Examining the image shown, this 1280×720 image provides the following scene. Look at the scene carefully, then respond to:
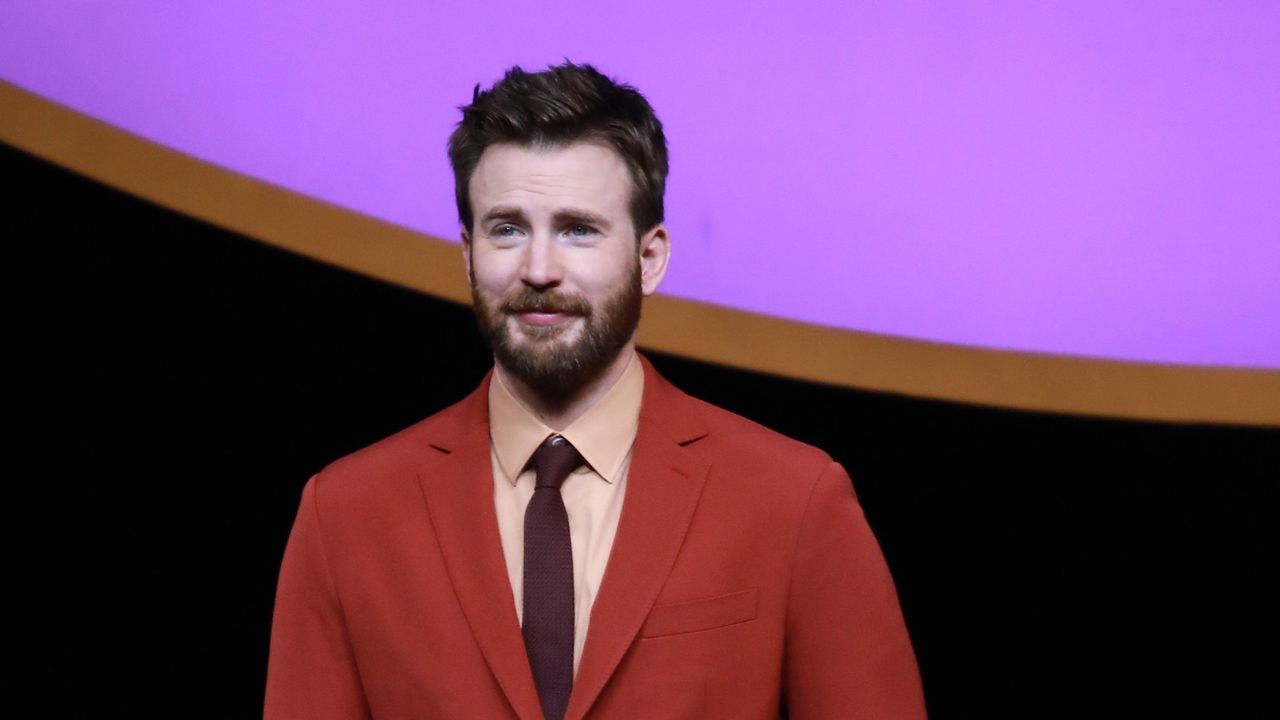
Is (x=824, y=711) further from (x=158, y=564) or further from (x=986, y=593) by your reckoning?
(x=158, y=564)

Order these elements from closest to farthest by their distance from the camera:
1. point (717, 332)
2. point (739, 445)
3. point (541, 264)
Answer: point (541, 264) < point (739, 445) < point (717, 332)

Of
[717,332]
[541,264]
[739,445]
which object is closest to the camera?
[541,264]

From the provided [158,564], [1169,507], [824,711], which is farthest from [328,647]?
[1169,507]

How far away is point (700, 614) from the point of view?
1.25 metres

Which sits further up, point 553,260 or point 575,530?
point 553,260

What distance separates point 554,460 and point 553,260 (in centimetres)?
17

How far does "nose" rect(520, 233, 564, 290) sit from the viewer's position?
4.03 ft

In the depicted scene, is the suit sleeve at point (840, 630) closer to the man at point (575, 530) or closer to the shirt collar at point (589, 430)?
the man at point (575, 530)

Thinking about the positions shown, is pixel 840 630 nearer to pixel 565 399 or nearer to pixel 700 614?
pixel 700 614

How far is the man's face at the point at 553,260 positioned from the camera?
4.08 feet

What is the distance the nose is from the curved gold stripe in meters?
0.47

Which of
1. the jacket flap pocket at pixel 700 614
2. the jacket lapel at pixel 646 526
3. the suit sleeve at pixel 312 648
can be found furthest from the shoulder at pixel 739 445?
the suit sleeve at pixel 312 648

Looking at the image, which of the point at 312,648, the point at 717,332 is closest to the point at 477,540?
the point at 312,648

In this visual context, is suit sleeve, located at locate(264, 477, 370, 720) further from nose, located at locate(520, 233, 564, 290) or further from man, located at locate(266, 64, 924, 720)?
nose, located at locate(520, 233, 564, 290)
